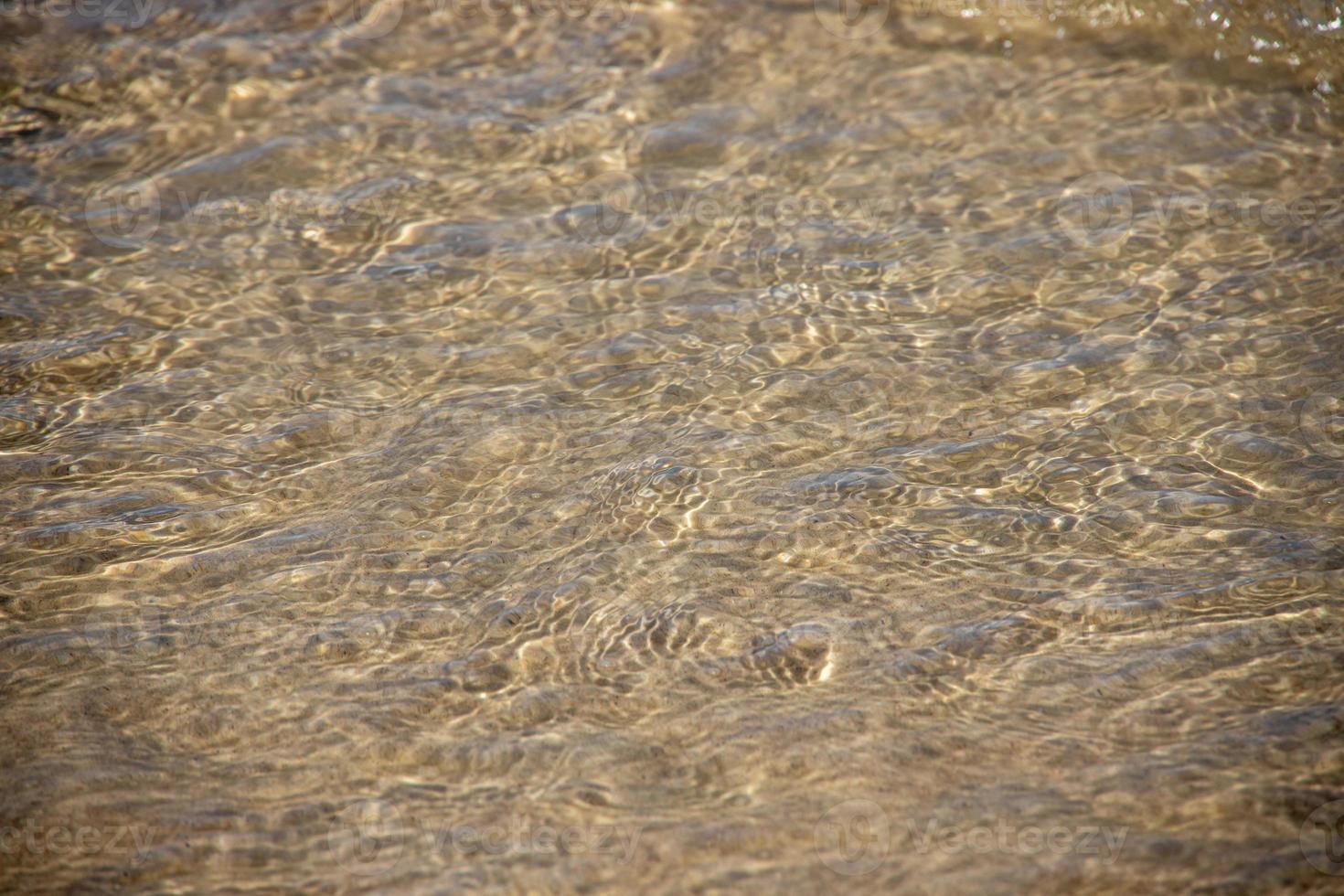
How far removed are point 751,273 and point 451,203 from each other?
1.23 m

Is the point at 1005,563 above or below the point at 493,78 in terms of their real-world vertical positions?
below

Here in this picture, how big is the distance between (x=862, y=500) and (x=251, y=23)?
12.6ft

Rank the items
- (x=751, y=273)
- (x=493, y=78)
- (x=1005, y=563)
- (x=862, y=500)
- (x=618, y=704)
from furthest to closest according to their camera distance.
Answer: (x=493, y=78), (x=751, y=273), (x=862, y=500), (x=1005, y=563), (x=618, y=704)

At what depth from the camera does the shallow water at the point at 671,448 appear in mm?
2242

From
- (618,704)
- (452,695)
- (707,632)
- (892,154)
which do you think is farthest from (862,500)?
(892,154)

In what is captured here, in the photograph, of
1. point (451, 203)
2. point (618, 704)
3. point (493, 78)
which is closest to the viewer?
point (618, 704)

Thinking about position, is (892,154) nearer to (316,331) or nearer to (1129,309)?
(1129,309)

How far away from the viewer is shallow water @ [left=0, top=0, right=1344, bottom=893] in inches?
88.3

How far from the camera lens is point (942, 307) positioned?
356 cm

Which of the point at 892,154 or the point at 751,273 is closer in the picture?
the point at 751,273

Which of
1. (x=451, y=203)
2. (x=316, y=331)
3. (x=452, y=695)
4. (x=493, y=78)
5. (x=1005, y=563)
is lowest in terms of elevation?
(x=452, y=695)

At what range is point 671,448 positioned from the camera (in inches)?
123

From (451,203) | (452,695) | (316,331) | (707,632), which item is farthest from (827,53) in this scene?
(452,695)

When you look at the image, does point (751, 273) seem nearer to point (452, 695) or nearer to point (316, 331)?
point (316, 331)
